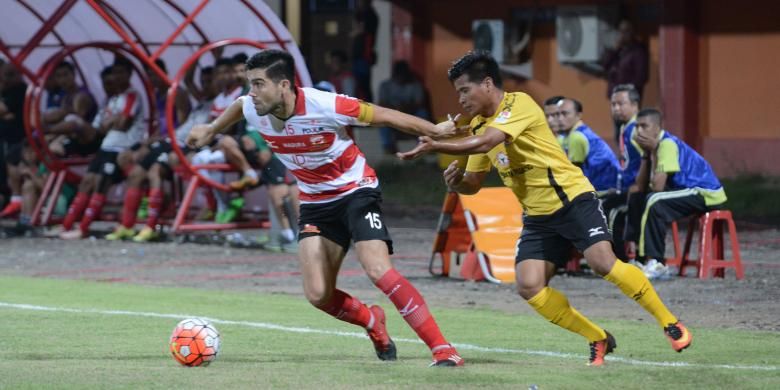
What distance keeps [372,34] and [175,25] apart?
350 inches

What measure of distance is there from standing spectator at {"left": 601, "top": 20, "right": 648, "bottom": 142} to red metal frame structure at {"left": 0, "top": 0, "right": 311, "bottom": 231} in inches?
278

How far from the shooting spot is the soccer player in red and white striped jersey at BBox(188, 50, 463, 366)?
Answer: 9.21 meters

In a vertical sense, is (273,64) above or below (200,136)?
above

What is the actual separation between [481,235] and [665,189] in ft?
5.62

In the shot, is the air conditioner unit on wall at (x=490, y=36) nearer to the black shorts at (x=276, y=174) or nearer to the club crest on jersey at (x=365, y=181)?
the black shorts at (x=276, y=174)

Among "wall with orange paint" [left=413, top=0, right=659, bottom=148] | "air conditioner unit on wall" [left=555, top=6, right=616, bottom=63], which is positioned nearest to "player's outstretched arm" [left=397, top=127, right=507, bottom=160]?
"wall with orange paint" [left=413, top=0, right=659, bottom=148]

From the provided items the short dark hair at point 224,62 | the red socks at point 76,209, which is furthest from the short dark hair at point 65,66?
the short dark hair at point 224,62

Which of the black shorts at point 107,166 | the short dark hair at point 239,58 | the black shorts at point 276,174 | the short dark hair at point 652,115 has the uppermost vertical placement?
the short dark hair at point 239,58

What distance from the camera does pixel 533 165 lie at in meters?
9.23

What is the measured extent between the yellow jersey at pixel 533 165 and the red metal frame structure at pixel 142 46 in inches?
345

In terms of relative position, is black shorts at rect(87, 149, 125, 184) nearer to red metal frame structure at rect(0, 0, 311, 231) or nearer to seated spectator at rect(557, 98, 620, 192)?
red metal frame structure at rect(0, 0, 311, 231)

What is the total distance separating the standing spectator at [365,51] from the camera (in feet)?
94.7

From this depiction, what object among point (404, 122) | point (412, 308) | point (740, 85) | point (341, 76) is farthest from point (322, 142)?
point (341, 76)

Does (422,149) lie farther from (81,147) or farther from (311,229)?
(81,147)
